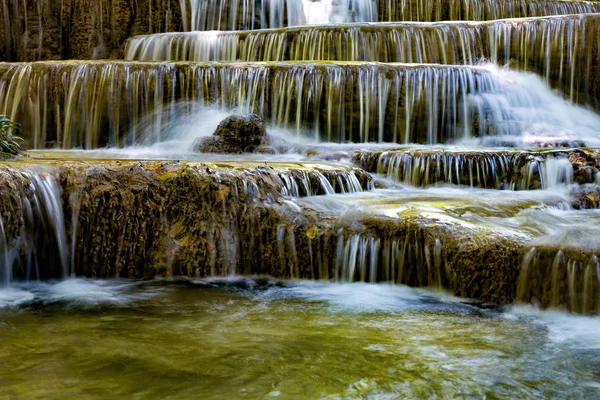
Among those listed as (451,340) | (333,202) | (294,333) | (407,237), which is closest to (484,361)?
(451,340)

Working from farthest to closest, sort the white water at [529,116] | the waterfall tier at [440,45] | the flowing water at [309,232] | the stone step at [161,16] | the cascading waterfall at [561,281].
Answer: the stone step at [161,16]
the waterfall tier at [440,45]
the white water at [529,116]
the cascading waterfall at [561,281]
the flowing water at [309,232]

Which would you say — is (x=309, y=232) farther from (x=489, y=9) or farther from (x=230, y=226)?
(x=489, y=9)

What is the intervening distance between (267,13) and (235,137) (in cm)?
788

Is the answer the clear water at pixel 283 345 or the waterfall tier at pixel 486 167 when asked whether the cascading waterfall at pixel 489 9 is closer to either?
the waterfall tier at pixel 486 167

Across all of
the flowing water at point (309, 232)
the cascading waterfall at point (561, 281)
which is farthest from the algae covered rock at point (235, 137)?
the cascading waterfall at point (561, 281)

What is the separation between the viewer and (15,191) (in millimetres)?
5090

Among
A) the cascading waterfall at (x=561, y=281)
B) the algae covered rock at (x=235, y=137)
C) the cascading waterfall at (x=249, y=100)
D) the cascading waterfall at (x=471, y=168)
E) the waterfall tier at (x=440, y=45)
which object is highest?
the waterfall tier at (x=440, y=45)

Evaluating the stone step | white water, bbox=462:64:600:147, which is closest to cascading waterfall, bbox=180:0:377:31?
the stone step

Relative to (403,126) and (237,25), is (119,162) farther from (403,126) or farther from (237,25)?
(237,25)

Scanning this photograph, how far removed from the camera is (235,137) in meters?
9.03

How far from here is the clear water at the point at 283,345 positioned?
2.92 meters

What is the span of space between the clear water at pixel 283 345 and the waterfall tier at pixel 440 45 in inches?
337

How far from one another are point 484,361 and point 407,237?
1.88 metres

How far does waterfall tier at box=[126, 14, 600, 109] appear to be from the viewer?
11.7 m
